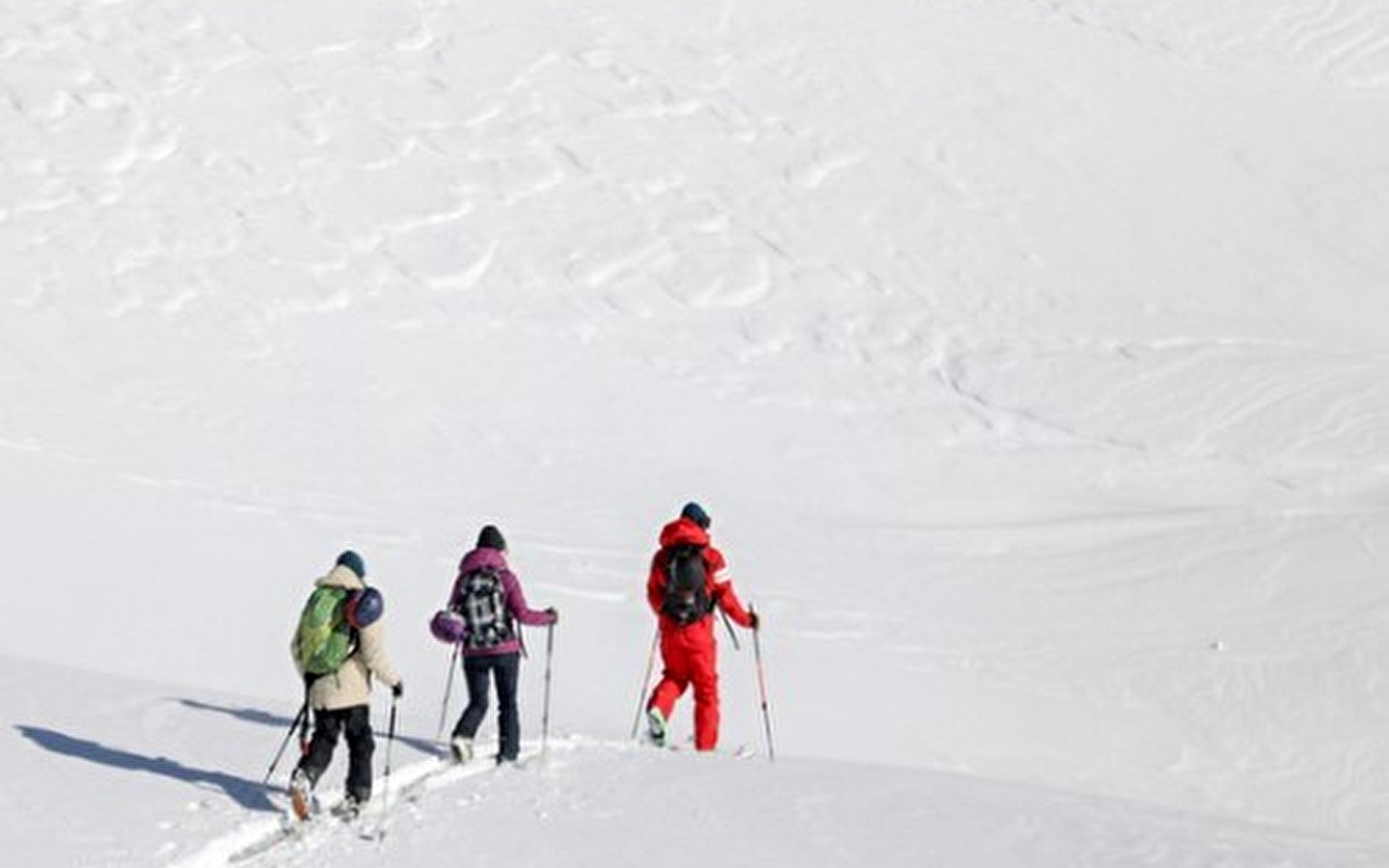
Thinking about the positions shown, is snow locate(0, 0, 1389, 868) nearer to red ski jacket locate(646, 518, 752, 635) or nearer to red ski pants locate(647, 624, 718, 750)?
red ski pants locate(647, 624, 718, 750)

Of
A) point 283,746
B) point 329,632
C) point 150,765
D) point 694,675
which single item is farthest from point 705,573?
point 150,765

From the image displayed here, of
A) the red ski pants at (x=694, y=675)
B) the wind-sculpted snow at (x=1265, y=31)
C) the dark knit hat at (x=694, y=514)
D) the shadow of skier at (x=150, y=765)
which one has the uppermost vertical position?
the wind-sculpted snow at (x=1265, y=31)

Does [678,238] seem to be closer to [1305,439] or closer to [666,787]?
[1305,439]

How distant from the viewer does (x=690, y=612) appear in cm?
1049

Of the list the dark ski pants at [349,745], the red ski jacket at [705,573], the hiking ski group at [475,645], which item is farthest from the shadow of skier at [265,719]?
the dark ski pants at [349,745]

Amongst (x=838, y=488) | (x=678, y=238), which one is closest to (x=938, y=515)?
(x=838, y=488)

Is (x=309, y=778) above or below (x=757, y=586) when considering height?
below

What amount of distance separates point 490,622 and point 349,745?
3.78ft

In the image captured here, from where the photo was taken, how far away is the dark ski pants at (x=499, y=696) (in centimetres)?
960

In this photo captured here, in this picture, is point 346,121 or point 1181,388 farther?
point 346,121

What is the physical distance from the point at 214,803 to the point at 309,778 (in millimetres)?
578

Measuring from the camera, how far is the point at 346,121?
A: 25188mm

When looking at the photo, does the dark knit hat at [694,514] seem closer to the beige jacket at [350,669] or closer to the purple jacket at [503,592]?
the purple jacket at [503,592]

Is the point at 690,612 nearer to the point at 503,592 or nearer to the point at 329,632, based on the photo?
the point at 503,592
